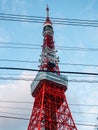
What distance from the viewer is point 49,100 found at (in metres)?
A: 44.8

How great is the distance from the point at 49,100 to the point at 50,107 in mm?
1237

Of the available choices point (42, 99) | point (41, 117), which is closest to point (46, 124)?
point (41, 117)

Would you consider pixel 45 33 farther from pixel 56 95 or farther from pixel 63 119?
pixel 63 119

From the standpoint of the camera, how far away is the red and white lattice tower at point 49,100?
41.1 meters

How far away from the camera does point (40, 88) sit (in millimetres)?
47219

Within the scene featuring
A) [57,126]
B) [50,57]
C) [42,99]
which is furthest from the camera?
[50,57]

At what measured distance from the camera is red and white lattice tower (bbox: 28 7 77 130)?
135 ft

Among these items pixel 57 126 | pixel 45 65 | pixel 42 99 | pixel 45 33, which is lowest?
pixel 57 126

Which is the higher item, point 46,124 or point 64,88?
point 64,88

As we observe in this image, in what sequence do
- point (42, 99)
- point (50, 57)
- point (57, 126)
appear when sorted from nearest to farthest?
point (57, 126) → point (42, 99) → point (50, 57)

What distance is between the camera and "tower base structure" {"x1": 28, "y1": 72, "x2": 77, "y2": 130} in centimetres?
4087

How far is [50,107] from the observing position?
4406 cm

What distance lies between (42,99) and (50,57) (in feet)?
33.6

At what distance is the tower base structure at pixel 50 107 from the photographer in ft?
134
